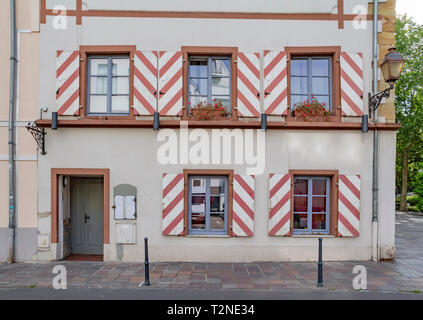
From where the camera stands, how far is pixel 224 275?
18.4 feet

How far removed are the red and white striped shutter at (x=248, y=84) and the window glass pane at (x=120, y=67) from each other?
114 inches

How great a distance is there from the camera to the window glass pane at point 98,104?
6719mm

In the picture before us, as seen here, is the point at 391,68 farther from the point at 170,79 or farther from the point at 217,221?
the point at 217,221

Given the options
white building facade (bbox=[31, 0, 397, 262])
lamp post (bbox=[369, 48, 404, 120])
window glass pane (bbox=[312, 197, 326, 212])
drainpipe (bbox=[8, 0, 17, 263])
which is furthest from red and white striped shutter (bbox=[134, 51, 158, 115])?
lamp post (bbox=[369, 48, 404, 120])

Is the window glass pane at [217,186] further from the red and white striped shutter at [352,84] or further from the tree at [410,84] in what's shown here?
the tree at [410,84]

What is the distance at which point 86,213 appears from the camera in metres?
7.18

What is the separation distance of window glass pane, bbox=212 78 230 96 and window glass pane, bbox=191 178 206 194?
7.50 feet

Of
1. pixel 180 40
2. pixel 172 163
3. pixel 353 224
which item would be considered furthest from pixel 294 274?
pixel 180 40

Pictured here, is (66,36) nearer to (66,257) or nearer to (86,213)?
(86,213)

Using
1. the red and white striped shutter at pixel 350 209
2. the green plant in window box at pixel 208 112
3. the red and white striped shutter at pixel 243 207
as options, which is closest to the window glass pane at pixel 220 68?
the green plant in window box at pixel 208 112

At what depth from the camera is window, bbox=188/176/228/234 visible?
6641mm

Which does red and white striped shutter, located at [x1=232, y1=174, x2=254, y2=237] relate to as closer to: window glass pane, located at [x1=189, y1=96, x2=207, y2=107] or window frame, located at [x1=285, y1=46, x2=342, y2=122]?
window frame, located at [x1=285, y1=46, x2=342, y2=122]

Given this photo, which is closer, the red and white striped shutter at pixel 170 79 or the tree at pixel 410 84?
the red and white striped shutter at pixel 170 79

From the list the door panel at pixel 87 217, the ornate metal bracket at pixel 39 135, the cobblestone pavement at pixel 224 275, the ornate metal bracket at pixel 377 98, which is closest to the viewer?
the cobblestone pavement at pixel 224 275
